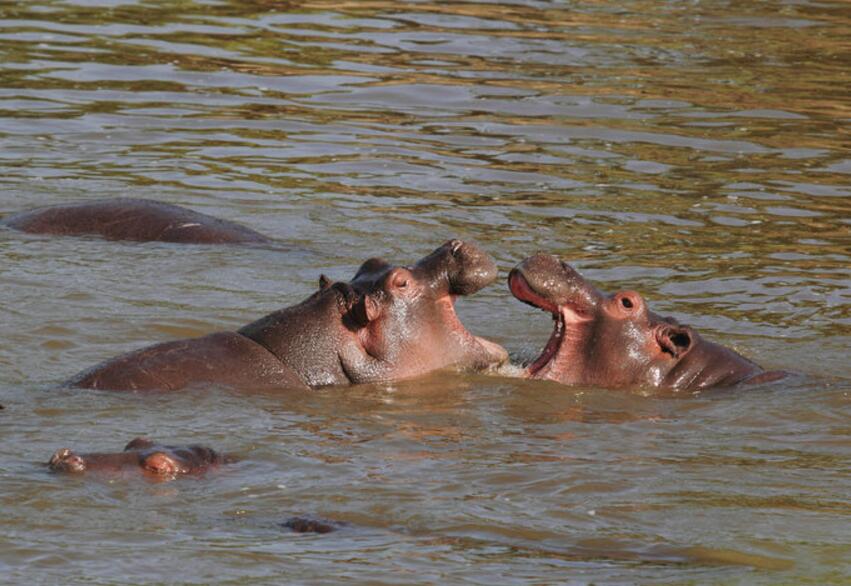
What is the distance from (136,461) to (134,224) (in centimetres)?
520

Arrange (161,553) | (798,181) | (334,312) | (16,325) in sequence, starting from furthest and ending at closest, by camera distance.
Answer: (798,181) < (16,325) < (334,312) < (161,553)

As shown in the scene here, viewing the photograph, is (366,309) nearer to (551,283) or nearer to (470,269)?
(470,269)

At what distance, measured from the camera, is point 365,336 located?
30.3ft

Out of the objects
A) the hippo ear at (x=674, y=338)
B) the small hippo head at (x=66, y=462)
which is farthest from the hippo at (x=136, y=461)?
the hippo ear at (x=674, y=338)

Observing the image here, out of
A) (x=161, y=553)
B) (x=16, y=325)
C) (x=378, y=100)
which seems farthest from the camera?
(x=378, y=100)

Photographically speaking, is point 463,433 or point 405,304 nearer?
point 463,433

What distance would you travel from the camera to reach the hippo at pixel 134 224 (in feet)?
40.2

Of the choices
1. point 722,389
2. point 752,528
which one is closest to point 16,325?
point 722,389

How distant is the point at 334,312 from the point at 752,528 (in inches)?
110

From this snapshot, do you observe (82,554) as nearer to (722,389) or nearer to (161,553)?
(161,553)

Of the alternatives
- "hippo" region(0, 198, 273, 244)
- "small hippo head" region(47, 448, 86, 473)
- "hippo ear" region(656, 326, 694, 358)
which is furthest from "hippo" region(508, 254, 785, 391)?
"hippo" region(0, 198, 273, 244)

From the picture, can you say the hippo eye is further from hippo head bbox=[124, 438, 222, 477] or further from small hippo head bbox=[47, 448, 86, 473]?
small hippo head bbox=[47, 448, 86, 473]

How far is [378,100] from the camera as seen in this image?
17.5 meters

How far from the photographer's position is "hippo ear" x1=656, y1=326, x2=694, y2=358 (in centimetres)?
937
